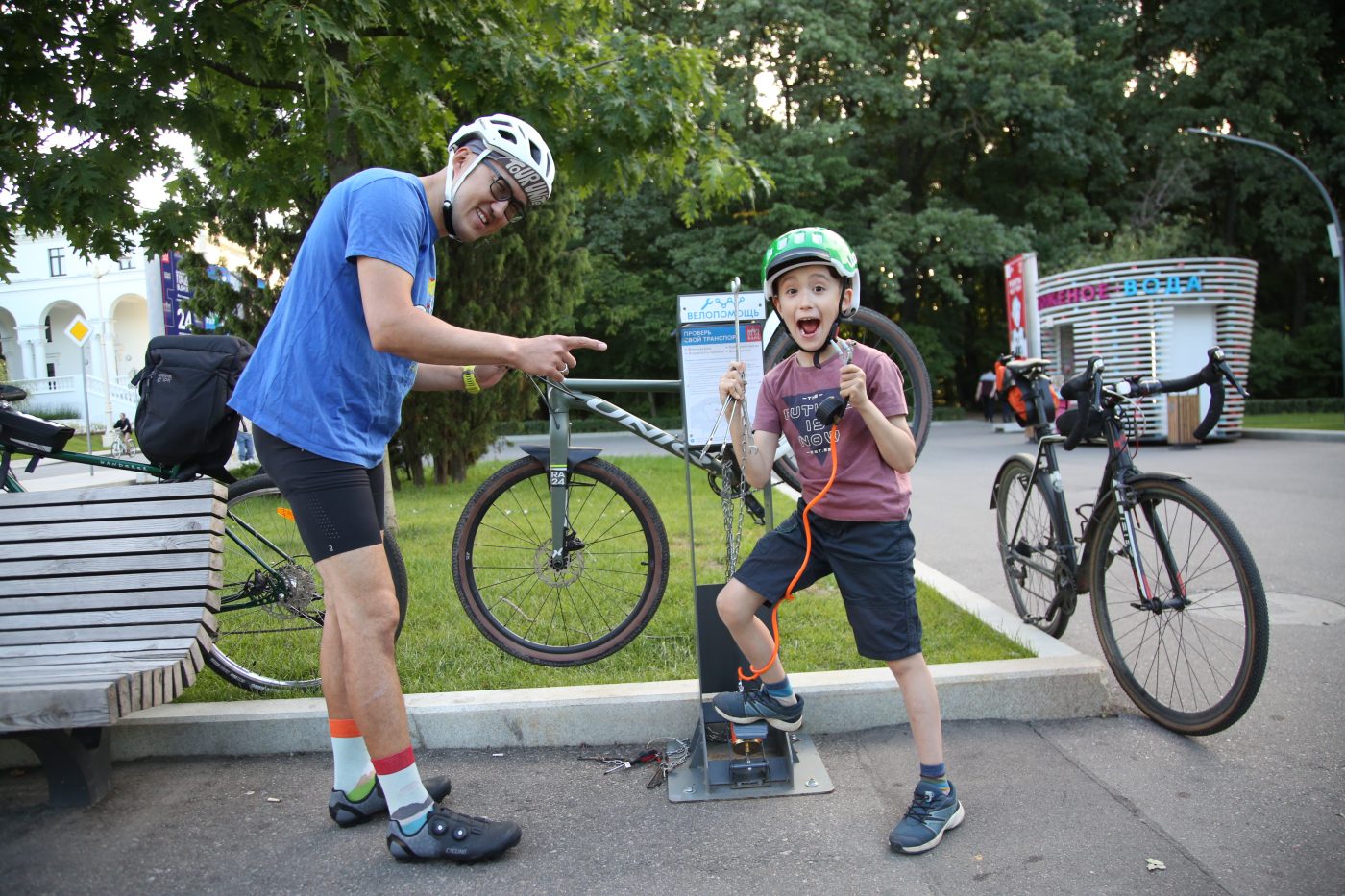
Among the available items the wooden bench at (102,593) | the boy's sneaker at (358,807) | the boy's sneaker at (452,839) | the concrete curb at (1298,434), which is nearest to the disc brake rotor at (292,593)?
the wooden bench at (102,593)

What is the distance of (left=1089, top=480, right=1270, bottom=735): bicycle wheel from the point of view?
120 inches

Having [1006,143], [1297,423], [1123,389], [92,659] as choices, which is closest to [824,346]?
[1123,389]

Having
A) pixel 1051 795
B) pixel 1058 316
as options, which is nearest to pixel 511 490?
pixel 1051 795

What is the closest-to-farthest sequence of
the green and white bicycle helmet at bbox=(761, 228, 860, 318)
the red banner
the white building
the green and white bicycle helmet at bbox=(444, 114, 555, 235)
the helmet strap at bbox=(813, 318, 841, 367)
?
the green and white bicycle helmet at bbox=(444, 114, 555, 235), the green and white bicycle helmet at bbox=(761, 228, 860, 318), the helmet strap at bbox=(813, 318, 841, 367), the red banner, the white building

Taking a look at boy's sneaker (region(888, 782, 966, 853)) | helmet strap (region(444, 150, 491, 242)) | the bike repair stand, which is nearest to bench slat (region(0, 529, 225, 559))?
helmet strap (region(444, 150, 491, 242))

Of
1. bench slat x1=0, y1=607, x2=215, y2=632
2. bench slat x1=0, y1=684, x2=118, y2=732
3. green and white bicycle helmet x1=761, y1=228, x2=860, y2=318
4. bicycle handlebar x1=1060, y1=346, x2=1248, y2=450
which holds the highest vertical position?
green and white bicycle helmet x1=761, y1=228, x2=860, y2=318

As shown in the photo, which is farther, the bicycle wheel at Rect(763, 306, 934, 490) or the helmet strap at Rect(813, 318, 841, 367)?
the bicycle wheel at Rect(763, 306, 934, 490)

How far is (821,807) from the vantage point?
2.95 m

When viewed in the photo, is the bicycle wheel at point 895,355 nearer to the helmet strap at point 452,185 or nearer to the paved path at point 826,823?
the paved path at point 826,823

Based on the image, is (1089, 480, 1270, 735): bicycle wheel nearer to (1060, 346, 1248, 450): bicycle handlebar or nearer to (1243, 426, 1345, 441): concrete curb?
(1060, 346, 1248, 450): bicycle handlebar

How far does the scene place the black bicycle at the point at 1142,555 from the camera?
3174 mm

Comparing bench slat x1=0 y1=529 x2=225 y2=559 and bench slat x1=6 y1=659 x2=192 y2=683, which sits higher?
bench slat x1=0 y1=529 x2=225 y2=559

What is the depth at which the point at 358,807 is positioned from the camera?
2.95 m

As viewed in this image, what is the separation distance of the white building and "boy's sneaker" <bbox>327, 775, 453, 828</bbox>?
95.0 feet
